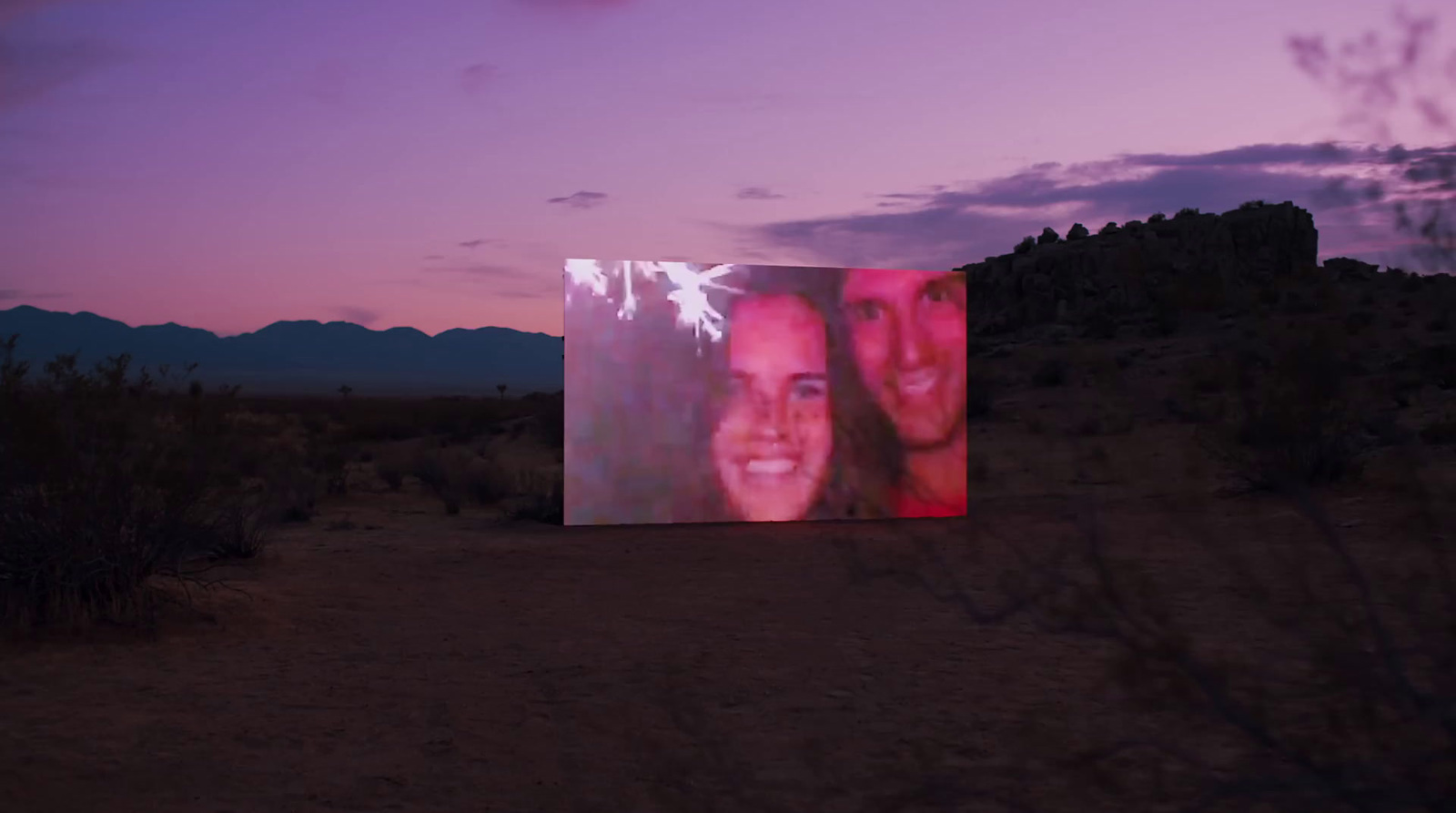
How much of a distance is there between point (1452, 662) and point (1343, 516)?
1152 centimetres

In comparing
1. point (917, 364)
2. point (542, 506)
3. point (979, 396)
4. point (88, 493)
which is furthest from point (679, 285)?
point (979, 396)

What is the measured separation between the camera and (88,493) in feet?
26.7

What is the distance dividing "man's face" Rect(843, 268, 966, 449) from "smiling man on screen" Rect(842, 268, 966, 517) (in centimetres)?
1

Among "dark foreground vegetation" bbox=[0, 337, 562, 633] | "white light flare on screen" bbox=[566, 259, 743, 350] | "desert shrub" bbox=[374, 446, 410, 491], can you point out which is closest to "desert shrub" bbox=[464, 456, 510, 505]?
"desert shrub" bbox=[374, 446, 410, 491]

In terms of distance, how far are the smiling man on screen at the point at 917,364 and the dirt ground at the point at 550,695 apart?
4.17 m

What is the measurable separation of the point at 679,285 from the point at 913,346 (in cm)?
333

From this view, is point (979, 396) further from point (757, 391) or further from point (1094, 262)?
point (1094, 262)

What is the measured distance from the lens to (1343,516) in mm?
13562

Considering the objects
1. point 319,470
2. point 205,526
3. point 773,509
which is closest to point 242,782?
point 205,526

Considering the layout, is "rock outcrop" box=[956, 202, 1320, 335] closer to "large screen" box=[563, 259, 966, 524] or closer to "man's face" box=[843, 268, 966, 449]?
"man's face" box=[843, 268, 966, 449]

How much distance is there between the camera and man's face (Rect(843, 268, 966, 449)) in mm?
15406

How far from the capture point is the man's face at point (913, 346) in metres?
15.4

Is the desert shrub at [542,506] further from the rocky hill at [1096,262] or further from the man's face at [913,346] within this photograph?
the rocky hill at [1096,262]

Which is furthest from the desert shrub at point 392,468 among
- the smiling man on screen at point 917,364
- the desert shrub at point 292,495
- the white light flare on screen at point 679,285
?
the smiling man on screen at point 917,364
